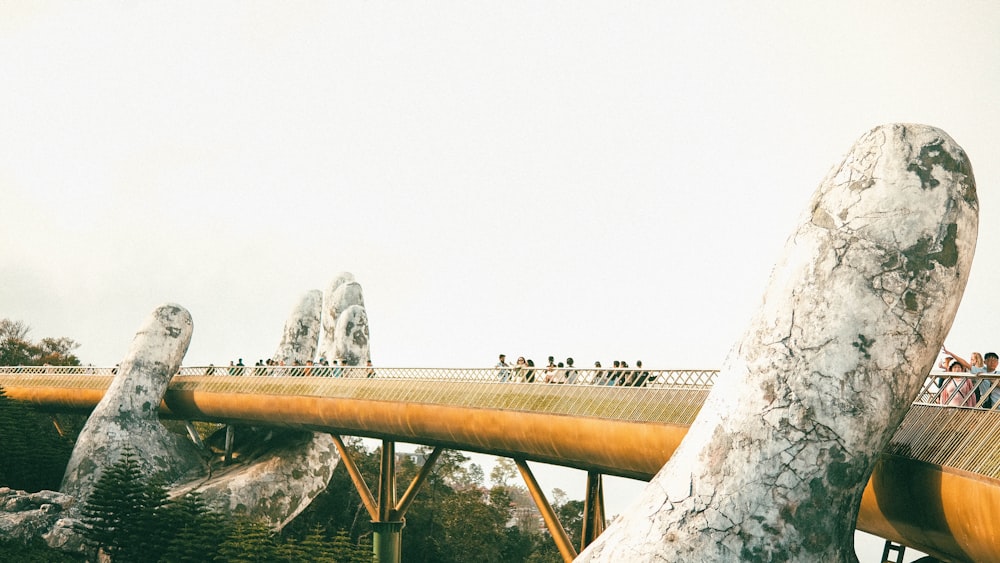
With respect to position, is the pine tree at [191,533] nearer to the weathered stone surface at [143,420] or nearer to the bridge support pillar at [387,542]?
the bridge support pillar at [387,542]

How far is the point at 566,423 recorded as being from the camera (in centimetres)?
1873

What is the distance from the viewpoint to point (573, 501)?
169ft

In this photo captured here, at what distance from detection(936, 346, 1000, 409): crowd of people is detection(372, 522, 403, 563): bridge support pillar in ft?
61.0

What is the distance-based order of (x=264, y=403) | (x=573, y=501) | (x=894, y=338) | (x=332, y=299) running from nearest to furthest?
1. (x=894, y=338)
2. (x=264, y=403)
3. (x=332, y=299)
4. (x=573, y=501)

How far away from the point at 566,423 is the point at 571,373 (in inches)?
53.9

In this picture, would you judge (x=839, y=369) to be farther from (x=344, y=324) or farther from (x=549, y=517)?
(x=344, y=324)

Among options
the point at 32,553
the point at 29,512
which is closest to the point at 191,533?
the point at 32,553

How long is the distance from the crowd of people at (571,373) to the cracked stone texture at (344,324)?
41.5 ft

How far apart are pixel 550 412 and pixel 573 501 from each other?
33.7 metres

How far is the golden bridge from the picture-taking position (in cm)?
1064

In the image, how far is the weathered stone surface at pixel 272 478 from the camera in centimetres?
3159

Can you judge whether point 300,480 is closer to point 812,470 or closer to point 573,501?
point 573,501

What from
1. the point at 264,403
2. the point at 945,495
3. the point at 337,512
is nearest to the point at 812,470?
the point at 945,495

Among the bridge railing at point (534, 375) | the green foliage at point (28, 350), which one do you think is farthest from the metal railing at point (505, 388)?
the green foliage at point (28, 350)
